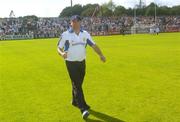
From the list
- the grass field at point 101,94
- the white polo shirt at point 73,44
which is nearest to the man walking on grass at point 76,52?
the white polo shirt at point 73,44

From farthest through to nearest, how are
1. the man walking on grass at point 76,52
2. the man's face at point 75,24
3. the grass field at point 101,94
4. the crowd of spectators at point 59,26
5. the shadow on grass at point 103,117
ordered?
1. the crowd of spectators at point 59,26
2. the grass field at point 101,94
3. the man walking on grass at point 76,52
4. the man's face at point 75,24
5. the shadow on grass at point 103,117

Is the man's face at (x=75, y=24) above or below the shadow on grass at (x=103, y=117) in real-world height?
above

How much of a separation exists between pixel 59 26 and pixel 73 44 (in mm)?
61300

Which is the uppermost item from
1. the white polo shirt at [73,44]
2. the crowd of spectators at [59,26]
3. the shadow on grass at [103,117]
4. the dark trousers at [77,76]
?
the white polo shirt at [73,44]

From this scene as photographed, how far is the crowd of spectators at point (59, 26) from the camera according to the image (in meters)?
67.3

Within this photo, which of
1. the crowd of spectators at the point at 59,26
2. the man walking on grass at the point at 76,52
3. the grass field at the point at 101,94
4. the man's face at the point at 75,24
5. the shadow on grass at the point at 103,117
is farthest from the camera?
the crowd of spectators at the point at 59,26

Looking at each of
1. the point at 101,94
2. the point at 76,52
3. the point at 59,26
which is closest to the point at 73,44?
the point at 76,52

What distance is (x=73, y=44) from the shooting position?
9883 millimetres

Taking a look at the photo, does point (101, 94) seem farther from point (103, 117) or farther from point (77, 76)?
point (103, 117)

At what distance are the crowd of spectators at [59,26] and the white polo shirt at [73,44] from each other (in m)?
55.4

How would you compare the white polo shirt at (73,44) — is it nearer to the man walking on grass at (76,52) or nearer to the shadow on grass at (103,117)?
the man walking on grass at (76,52)

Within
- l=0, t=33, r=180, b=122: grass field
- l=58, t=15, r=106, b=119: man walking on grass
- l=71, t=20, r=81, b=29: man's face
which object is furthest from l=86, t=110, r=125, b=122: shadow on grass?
l=71, t=20, r=81, b=29: man's face

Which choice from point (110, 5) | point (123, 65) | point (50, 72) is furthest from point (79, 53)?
point (110, 5)

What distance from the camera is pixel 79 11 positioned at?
129375mm
